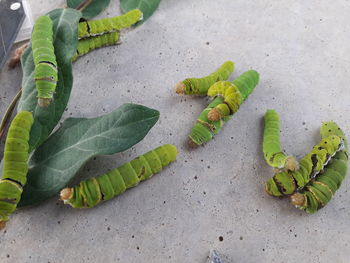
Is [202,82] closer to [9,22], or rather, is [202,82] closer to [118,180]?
[118,180]

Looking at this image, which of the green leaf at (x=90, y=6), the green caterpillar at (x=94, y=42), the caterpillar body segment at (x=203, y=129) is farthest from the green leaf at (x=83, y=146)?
the green leaf at (x=90, y=6)

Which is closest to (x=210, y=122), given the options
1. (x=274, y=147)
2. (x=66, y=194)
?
(x=274, y=147)

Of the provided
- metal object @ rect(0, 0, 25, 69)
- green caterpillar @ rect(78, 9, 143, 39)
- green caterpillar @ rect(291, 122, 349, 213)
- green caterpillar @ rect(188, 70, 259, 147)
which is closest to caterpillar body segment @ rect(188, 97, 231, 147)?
green caterpillar @ rect(188, 70, 259, 147)

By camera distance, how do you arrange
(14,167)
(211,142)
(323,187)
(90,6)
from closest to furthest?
(14,167), (323,187), (211,142), (90,6)

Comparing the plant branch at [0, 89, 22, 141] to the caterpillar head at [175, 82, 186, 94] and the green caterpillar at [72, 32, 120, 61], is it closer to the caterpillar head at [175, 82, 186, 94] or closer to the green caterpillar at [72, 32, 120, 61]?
the green caterpillar at [72, 32, 120, 61]

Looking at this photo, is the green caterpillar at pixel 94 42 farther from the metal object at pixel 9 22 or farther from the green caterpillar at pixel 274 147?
the green caterpillar at pixel 274 147

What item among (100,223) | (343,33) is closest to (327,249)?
(100,223)
